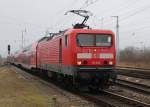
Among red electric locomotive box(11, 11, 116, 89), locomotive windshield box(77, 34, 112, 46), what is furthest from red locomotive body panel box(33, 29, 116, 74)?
locomotive windshield box(77, 34, 112, 46)

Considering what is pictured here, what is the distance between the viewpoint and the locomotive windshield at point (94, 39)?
64.6ft

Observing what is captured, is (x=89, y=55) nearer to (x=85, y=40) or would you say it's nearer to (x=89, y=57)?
(x=89, y=57)

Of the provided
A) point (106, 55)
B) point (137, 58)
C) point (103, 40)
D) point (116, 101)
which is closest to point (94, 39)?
point (103, 40)

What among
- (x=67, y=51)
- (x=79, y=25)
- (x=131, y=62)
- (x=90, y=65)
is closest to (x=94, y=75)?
(x=90, y=65)

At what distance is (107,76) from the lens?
19188 millimetres

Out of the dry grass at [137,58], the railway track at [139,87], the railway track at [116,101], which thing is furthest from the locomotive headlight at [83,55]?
the dry grass at [137,58]

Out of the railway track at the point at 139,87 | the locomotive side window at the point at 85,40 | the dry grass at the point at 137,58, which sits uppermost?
the locomotive side window at the point at 85,40

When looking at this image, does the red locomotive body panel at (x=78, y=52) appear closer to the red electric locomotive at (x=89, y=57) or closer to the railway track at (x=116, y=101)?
the red electric locomotive at (x=89, y=57)

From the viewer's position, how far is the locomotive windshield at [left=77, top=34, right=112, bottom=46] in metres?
19.7

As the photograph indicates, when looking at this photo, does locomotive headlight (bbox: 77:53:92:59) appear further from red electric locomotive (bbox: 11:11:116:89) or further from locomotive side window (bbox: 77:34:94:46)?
locomotive side window (bbox: 77:34:94:46)

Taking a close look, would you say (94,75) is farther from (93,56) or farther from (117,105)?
(117,105)

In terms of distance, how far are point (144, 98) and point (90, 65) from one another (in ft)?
10.3

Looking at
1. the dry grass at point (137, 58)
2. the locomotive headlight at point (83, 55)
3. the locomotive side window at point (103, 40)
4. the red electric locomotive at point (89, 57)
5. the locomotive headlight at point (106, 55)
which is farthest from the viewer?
the dry grass at point (137, 58)

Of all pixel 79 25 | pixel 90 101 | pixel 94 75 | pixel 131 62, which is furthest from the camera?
pixel 131 62
